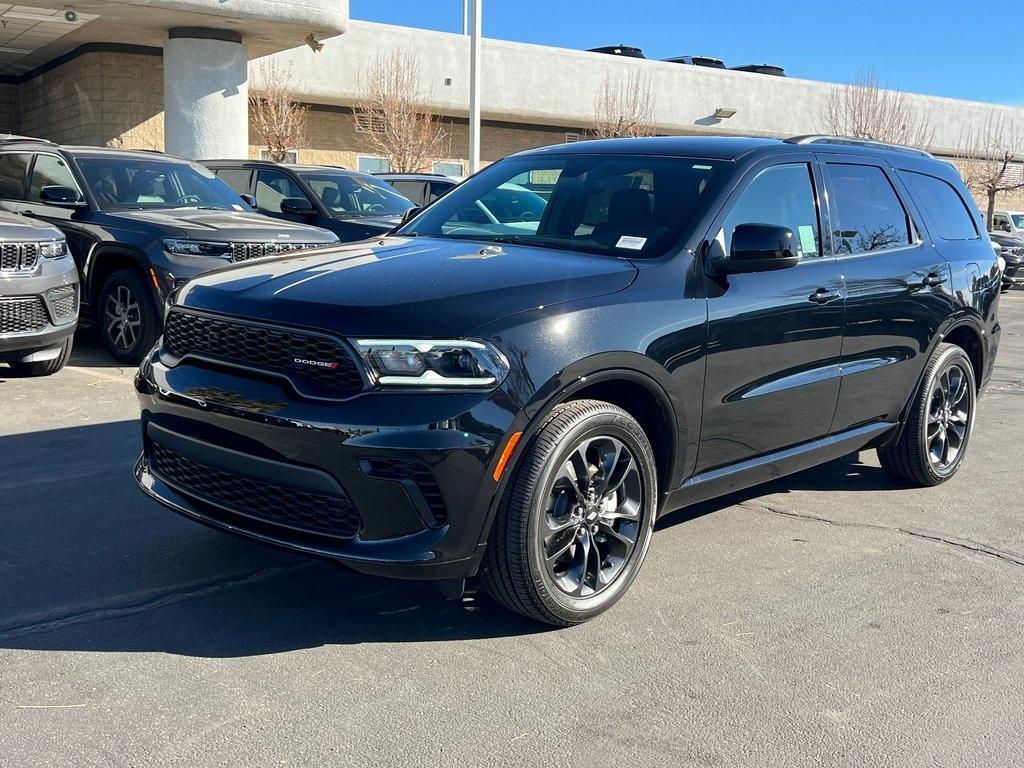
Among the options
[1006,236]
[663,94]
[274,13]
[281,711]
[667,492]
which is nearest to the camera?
[281,711]

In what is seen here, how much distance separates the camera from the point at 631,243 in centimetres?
433

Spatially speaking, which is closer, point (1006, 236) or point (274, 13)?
point (274, 13)

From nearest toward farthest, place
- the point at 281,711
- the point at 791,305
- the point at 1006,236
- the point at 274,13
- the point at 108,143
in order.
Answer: the point at 281,711
the point at 791,305
the point at 274,13
the point at 108,143
the point at 1006,236

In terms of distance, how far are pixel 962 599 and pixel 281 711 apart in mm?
2787

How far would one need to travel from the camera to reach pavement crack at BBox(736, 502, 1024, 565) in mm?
4887

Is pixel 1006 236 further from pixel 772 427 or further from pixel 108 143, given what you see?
pixel 772 427

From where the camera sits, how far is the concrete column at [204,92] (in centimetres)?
1878

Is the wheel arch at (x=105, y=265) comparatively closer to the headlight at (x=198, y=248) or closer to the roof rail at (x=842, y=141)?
the headlight at (x=198, y=248)

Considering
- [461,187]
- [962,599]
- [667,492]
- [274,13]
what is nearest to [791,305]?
[667,492]

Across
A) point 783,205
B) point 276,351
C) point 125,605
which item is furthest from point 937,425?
point 125,605

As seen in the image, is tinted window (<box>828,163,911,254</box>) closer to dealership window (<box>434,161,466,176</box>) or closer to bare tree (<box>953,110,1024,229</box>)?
dealership window (<box>434,161,466,176</box>)

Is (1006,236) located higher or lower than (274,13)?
lower

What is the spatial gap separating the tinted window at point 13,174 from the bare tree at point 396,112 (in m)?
16.4

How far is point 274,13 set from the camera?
1762 centimetres
